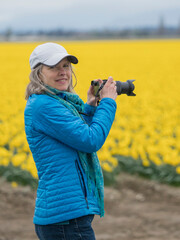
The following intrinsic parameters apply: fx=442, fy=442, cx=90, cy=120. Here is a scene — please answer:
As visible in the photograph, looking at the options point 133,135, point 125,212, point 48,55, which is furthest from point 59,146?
point 133,135

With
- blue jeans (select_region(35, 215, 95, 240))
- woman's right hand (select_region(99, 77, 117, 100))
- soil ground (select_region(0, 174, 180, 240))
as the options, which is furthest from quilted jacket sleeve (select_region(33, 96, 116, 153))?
soil ground (select_region(0, 174, 180, 240))

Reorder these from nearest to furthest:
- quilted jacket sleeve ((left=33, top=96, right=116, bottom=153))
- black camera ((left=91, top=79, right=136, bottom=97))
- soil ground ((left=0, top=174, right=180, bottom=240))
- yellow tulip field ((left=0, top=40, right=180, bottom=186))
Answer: quilted jacket sleeve ((left=33, top=96, right=116, bottom=153)) → black camera ((left=91, top=79, right=136, bottom=97)) → soil ground ((left=0, top=174, right=180, bottom=240)) → yellow tulip field ((left=0, top=40, right=180, bottom=186))

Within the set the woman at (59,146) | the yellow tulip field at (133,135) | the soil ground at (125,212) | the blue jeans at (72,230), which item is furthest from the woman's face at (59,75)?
the soil ground at (125,212)

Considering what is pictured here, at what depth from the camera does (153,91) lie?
41.9ft

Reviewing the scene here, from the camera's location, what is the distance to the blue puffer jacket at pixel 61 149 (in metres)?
2.02

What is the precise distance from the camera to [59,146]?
207 centimetres

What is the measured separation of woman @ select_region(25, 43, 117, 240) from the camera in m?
2.03

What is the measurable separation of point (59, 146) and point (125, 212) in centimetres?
294

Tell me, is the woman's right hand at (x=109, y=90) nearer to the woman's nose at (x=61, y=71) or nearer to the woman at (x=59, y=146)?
the woman at (x=59, y=146)

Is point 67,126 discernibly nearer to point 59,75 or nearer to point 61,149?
point 61,149

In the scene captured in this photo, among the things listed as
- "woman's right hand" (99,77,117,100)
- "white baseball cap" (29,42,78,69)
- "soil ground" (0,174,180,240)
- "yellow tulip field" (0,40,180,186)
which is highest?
"white baseball cap" (29,42,78,69)

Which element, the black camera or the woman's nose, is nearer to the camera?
the woman's nose

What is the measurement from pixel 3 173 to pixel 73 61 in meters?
4.05

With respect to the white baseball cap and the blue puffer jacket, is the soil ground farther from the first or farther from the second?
the white baseball cap
